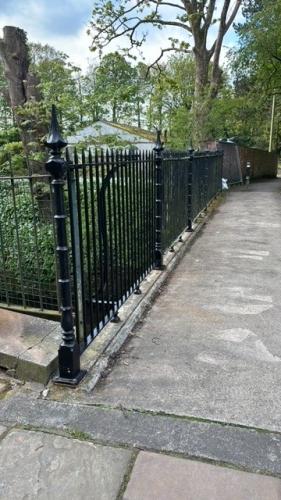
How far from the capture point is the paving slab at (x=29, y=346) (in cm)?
252

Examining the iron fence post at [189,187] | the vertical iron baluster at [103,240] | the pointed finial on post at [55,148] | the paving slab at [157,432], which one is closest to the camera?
the paving slab at [157,432]

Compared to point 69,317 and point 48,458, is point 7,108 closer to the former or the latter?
point 69,317

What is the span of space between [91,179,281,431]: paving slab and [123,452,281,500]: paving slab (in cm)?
38

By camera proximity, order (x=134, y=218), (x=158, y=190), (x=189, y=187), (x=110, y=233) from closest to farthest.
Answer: (x=110, y=233), (x=134, y=218), (x=158, y=190), (x=189, y=187)

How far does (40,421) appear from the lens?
215 centimetres

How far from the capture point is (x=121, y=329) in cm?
321

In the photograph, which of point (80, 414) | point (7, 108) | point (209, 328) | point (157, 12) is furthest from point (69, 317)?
point (157, 12)

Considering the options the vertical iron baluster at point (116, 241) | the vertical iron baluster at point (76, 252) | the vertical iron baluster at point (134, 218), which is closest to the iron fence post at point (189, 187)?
the vertical iron baluster at point (134, 218)

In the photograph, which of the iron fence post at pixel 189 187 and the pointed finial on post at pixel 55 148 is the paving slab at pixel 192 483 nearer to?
the pointed finial on post at pixel 55 148

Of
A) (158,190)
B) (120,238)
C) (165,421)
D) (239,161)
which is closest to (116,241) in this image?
(120,238)

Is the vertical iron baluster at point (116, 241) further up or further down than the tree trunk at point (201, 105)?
further down

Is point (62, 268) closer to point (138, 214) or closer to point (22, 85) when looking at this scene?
point (138, 214)

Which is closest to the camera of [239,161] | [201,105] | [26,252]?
[26,252]

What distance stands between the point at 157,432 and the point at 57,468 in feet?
1.76
